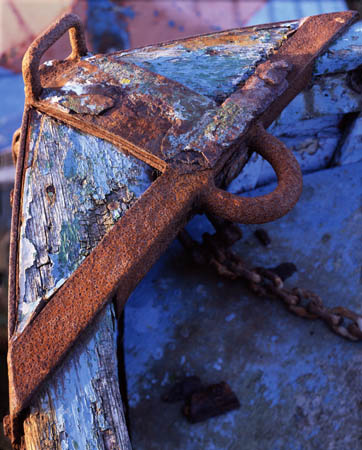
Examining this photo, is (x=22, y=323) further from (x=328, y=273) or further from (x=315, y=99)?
(x=315, y=99)

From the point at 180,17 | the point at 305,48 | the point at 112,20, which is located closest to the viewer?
the point at 305,48

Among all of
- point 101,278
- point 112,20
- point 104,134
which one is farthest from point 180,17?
point 101,278

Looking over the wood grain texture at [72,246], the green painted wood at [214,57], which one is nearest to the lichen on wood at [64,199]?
the wood grain texture at [72,246]

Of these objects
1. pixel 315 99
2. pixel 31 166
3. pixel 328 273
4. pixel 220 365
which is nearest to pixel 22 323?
pixel 31 166

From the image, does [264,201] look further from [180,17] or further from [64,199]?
[180,17]

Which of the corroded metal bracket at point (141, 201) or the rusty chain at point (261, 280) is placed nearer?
the corroded metal bracket at point (141, 201)

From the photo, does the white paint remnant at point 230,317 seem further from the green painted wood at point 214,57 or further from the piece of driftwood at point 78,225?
the green painted wood at point 214,57

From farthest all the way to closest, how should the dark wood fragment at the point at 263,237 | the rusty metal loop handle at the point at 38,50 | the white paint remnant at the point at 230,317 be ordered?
1. the dark wood fragment at the point at 263,237
2. the white paint remnant at the point at 230,317
3. the rusty metal loop handle at the point at 38,50

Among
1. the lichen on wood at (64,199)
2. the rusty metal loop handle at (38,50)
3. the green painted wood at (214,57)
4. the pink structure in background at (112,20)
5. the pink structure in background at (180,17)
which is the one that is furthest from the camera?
the pink structure in background at (180,17)
